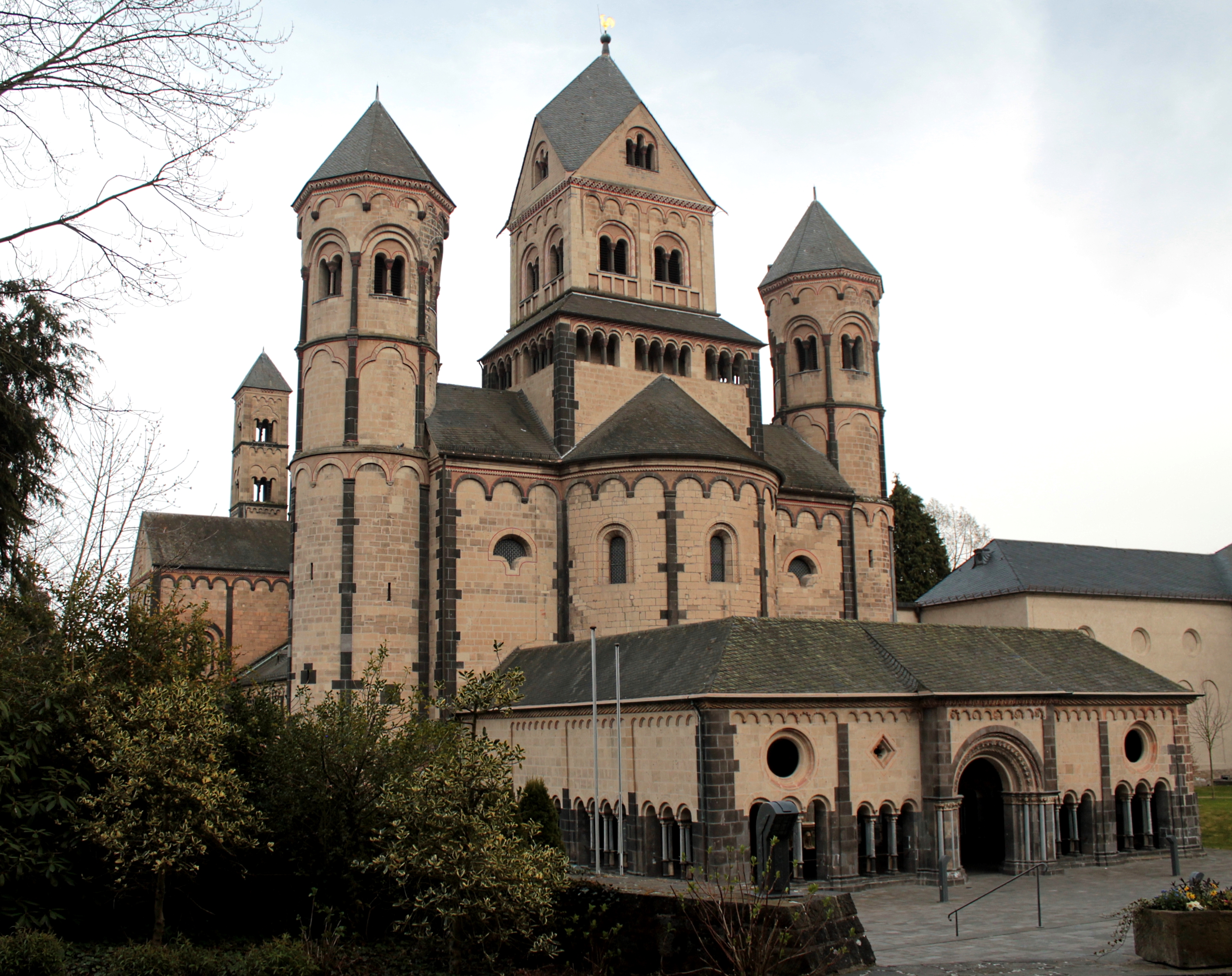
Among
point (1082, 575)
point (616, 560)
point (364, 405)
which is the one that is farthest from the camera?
point (1082, 575)

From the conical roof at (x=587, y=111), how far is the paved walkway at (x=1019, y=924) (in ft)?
97.8

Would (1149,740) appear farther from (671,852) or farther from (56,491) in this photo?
(56,491)

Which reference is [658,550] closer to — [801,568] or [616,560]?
[616,560]

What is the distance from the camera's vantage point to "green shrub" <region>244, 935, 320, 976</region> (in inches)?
636

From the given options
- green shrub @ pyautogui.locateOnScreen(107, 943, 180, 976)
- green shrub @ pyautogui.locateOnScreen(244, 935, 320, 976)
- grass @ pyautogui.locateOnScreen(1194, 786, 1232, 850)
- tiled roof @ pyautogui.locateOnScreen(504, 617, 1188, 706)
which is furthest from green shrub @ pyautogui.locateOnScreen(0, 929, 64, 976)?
grass @ pyautogui.locateOnScreen(1194, 786, 1232, 850)

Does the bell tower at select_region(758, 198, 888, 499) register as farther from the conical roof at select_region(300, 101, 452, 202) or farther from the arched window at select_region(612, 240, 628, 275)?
the conical roof at select_region(300, 101, 452, 202)

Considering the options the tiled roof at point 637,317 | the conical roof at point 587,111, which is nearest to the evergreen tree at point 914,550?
the tiled roof at point 637,317

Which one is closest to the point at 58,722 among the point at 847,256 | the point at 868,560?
the point at 868,560

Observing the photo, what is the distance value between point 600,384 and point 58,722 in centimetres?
2577

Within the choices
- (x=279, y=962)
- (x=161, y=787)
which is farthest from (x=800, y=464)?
(x=279, y=962)

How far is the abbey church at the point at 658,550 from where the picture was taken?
26812 millimetres

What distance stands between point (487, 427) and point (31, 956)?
25893mm

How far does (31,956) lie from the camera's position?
50.1ft

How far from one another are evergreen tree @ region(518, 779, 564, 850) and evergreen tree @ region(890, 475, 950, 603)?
46.0m
